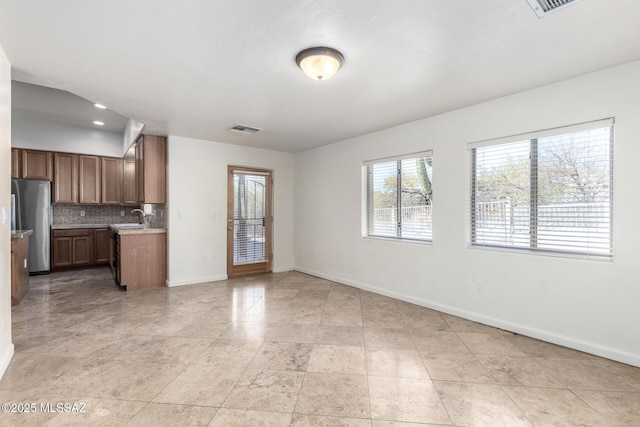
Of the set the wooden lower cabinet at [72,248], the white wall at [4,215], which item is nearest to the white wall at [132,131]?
the wooden lower cabinet at [72,248]

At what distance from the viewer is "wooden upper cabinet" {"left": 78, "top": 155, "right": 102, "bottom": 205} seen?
6.14m

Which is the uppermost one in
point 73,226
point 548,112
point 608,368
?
point 548,112

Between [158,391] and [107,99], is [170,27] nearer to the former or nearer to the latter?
[107,99]

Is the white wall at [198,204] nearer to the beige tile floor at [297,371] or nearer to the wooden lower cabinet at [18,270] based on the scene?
the beige tile floor at [297,371]

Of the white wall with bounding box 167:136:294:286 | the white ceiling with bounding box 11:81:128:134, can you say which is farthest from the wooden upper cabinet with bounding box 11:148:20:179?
the white wall with bounding box 167:136:294:286

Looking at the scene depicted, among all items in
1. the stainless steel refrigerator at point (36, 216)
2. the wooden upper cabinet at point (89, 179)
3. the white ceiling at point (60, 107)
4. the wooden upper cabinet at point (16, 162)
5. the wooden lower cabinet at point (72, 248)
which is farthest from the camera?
the wooden upper cabinet at point (89, 179)

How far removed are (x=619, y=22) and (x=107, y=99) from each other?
4.34m

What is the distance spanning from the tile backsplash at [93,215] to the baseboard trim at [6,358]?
11.6 feet

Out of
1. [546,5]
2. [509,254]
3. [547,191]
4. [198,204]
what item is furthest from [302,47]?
[198,204]

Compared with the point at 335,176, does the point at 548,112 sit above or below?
above

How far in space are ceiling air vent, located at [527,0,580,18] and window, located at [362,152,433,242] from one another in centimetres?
207

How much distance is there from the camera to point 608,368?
2.30 metres

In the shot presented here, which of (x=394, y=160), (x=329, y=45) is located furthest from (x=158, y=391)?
(x=394, y=160)

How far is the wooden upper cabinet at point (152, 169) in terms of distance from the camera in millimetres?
4625
